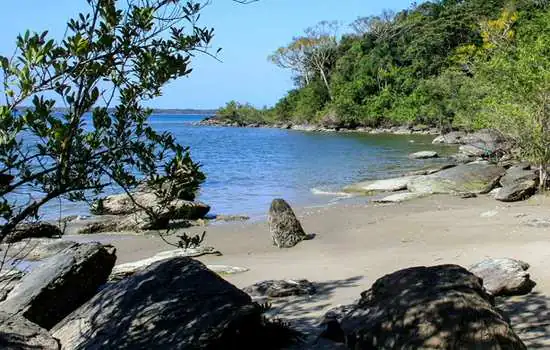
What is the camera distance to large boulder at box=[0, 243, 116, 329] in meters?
6.13

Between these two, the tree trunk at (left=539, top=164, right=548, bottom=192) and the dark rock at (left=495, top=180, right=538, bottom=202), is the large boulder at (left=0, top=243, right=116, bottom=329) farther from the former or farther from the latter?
the tree trunk at (left=539, top=164, right=548, bottom=192)

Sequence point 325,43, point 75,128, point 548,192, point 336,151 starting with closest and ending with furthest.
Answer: point 75,128 < point 548,192 < point 336,151 < point 325,43

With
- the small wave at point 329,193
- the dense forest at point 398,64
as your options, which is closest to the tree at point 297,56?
the dense forest at point 398,64

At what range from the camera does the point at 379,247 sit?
1073 cm

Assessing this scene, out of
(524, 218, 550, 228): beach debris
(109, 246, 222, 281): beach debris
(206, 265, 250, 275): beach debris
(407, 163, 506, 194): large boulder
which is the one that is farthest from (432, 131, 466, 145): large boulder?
(206, 265, 250, 275): beach debris

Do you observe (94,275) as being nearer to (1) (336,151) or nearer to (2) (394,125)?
(1) (336,151)

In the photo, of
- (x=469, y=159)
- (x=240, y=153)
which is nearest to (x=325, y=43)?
(x=240, y=153)

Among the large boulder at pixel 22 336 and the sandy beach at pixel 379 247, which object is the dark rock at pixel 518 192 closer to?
the sandy beach at pixel 379 247

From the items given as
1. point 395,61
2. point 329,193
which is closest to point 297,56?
point 395,61

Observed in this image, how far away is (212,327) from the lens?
4570 millimetres

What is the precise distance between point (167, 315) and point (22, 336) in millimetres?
1281

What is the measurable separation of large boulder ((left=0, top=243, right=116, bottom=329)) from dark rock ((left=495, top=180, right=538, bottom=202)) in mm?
11451

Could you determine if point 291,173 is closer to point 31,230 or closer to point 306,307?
point 306,307

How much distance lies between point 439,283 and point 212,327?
5.67 feet
